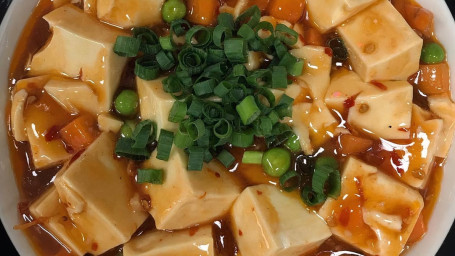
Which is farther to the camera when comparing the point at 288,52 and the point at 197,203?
the point at 288,52

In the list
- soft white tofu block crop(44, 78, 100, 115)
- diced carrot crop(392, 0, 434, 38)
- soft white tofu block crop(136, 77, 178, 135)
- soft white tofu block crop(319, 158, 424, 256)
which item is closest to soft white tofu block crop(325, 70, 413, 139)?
soft white tofu block crop(319, 158, 424, 256)

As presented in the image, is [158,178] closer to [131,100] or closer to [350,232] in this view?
[131,100]

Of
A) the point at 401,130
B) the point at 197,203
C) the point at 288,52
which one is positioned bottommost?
the point at 197,203

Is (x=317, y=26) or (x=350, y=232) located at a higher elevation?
(x=317, y=26)

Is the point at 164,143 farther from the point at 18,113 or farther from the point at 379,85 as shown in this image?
the point at 379,85

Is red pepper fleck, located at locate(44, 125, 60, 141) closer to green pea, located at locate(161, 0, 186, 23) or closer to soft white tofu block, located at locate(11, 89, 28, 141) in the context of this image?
soft white tofu block, located at locate(11, 89, 28, 141)

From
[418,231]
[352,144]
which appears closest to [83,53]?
[352,144]

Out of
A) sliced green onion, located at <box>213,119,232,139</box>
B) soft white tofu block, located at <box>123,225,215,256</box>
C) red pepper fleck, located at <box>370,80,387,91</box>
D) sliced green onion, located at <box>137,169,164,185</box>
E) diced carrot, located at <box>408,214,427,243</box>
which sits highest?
red pepper fleck, located at <box>370,80,387,91</box>

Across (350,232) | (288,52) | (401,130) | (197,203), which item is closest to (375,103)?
(401,130)
